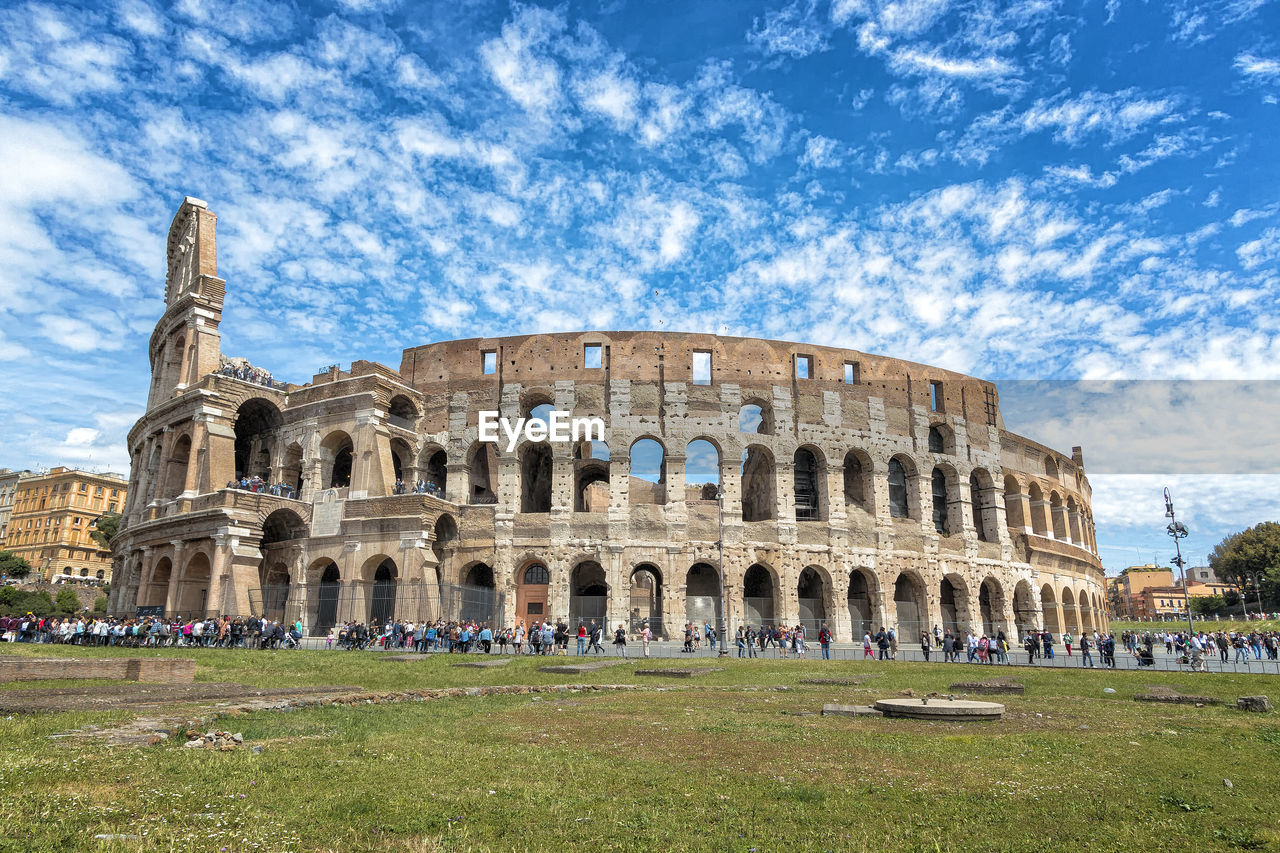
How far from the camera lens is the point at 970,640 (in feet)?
A: 98.1

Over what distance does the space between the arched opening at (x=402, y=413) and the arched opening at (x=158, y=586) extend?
1188 centimetres

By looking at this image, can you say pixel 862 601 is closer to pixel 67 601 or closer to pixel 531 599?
pixel 531 599

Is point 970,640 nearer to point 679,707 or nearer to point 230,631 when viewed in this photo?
point 679,707

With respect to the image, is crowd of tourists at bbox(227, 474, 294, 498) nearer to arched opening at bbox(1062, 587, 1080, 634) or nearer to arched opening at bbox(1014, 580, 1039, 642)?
arched opening at bbox(1014, 580, 1039, 642)

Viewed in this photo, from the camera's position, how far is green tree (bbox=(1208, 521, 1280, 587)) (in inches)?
3054

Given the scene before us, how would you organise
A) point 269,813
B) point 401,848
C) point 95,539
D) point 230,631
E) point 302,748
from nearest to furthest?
1. point 401,848
2. point 269,813
3. point 302,748
4. point 230,631
5. point 95,539

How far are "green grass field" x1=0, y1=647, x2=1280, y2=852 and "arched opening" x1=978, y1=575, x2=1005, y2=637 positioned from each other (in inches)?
1289

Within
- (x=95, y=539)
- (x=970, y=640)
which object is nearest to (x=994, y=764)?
(x=970, y=640)

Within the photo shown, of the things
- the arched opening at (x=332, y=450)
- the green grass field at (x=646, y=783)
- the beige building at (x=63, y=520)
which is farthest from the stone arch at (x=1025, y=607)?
the beige building at (x=63, y=520)

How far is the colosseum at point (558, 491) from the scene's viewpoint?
34.9 meters

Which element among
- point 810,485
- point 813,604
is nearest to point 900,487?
point 810,485

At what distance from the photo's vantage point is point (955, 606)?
42406 mm

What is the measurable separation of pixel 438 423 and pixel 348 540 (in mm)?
7200

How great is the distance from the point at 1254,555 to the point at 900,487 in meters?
61.2
